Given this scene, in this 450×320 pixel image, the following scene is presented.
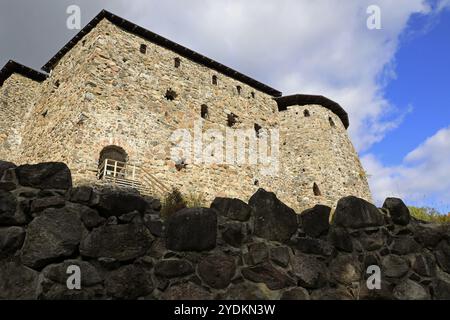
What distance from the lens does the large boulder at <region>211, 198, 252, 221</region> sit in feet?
11.5

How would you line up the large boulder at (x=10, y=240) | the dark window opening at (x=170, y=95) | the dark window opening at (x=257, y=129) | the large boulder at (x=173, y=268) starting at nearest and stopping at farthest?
the large boulder at (x=10, y=240) → the large boulder at (x=173, y=268) → the dark window opening at (x=170, y=95) → the dark window opening at (x=257, y=129)

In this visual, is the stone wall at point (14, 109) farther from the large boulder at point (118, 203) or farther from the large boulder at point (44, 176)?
the large boulder at point (118, 203)

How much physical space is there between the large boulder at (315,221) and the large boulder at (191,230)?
1.07m

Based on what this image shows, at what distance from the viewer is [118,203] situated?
3.17m

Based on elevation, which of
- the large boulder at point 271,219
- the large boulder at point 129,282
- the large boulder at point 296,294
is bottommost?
the large boulder at point 296,294

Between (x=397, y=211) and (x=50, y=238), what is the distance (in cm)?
386

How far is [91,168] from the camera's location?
1203cm

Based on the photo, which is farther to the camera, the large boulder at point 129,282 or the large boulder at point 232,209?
the large boulder at point 232,209

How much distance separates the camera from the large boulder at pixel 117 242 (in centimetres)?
296

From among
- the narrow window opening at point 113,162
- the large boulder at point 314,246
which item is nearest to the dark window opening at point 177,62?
the narrow window opening at point 113,162

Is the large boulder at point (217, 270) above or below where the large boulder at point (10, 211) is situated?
below

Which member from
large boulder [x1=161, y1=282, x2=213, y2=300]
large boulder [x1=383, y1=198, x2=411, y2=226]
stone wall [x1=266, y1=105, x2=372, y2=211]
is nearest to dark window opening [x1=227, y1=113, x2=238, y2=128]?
stone wall [x1=266, y1=105, x2=372, y2=211]

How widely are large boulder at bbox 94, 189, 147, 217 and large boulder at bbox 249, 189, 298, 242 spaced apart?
3.88ft

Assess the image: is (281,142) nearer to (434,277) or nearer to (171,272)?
(434,277)
